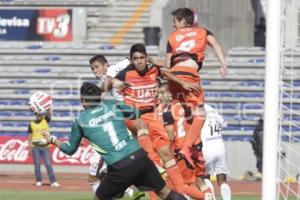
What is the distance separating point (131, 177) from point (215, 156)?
3.80m

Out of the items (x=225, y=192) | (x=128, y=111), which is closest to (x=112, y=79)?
(x=128, y=111)

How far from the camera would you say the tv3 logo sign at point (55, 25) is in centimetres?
3161

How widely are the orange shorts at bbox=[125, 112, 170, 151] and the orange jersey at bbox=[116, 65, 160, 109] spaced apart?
188 millimetres


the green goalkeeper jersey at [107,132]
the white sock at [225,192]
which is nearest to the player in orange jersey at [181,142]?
the white sock at [225,192]

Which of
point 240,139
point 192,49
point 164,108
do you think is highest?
point 192,49

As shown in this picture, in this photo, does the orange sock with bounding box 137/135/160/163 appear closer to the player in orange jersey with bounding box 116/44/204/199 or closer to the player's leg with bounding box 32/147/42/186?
the player in orange jersey with bounding box 116/44/204/199

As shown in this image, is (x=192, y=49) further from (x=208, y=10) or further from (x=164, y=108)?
(x=208, y=10)

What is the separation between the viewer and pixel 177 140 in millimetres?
14641

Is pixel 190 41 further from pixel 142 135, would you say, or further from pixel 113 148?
pixel 113 148

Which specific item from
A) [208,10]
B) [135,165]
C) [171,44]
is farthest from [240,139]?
[135,165]

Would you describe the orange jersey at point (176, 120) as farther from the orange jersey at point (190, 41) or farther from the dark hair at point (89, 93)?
the dark hair at point (89, 93)

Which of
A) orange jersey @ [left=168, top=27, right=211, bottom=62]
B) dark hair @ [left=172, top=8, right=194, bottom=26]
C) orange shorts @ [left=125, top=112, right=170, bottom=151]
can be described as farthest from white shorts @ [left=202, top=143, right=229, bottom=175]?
dark hair @ [left=172, top=8, right=194, bottom=26]

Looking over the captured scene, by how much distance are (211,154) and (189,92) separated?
224cm

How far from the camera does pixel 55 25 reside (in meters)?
31.6
